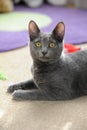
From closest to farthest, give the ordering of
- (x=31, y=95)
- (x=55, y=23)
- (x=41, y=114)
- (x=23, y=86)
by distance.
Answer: (x=41, y=114), (x=31, y=95), (x=23, y=86), (x=55, y=23)

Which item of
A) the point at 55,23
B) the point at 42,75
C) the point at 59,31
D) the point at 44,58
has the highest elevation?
the point at 59,31

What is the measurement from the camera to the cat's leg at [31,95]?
174cm

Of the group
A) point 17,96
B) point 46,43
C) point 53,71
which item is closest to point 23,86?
point 17,96

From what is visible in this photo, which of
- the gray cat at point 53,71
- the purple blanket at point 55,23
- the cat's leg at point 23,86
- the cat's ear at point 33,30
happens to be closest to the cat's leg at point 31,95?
the gray cat at point 53,71

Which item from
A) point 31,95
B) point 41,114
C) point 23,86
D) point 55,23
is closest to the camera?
point 41,114

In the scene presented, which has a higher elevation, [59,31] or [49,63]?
[59,31]

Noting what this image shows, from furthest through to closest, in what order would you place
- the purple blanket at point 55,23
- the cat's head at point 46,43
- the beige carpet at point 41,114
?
the purple blanket at point 55,23, the cat's head at point 46,43, the beige carpet at point 41,114

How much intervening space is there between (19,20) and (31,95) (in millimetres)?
1752

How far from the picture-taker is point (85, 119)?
158cm

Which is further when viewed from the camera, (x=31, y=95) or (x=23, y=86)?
(x=23, y=86)

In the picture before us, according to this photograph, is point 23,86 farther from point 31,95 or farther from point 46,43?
point 46,43

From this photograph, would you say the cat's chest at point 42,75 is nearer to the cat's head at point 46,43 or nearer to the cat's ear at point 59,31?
the cat's head at point 46,43

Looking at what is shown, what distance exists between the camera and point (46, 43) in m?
1.68

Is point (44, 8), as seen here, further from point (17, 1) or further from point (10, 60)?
point (10, 60)
